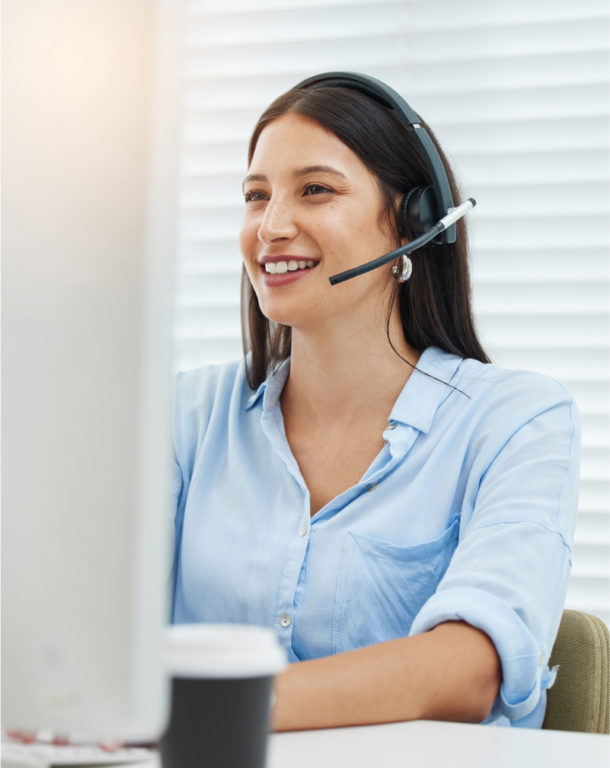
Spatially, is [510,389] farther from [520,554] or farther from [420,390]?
[520,554]

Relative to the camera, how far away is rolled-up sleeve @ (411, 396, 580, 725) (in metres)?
1.01

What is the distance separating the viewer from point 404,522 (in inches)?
51.3

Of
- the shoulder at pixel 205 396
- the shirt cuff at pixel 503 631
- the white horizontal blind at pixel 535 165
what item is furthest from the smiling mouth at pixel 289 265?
the shirt cuff at pixel 503 631

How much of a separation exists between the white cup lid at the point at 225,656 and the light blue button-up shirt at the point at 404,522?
0.57m

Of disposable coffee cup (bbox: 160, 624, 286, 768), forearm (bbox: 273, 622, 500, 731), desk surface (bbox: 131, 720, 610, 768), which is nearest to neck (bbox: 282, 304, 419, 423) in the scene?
forearm (bbox: 273, 622, 500, 731)

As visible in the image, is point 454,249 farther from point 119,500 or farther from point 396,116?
point 119,500

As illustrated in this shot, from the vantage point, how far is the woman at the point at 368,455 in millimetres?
1042

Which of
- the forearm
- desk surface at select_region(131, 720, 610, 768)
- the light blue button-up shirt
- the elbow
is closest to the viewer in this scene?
desk surface at select_region(131, 720, 610, 768)

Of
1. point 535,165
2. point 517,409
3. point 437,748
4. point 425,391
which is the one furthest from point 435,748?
point 535,165

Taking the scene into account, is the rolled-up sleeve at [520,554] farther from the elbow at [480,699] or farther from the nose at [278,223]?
the nose at [278,223]

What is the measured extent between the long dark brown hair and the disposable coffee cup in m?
1.09

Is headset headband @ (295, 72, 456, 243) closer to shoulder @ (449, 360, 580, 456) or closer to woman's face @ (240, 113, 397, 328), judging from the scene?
woman's face @ (240, 113, 397, 328)

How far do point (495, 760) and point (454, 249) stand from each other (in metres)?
1.03

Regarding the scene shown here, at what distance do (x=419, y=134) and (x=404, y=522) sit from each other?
0.62 meters
